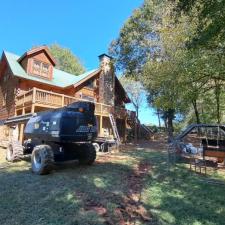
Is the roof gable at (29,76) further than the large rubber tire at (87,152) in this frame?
Yes

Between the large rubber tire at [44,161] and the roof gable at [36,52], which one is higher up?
the roof gable at [36,52]

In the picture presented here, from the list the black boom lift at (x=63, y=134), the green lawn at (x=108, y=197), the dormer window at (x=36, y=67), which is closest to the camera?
the green lawn at (x=108, y=197)

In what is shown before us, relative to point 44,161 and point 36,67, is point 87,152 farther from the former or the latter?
point 36,67

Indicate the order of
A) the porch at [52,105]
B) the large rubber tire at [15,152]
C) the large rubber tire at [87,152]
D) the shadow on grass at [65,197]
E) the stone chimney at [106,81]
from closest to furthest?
1. the shadow on grass at [65,197]
2. the large rubber tire at [87,152]
3. the large rubber tire at [15,152]
4. the porch at [52,105]
5. the stone chimney at [106,81]

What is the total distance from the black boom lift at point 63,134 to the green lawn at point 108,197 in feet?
1.90

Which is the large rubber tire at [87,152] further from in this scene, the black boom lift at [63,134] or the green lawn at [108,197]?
the green lawn at [108,197]

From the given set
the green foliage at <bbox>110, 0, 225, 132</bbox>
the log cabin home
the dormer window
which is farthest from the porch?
the green foliage at <bbox>110, 0, 225, 132</bbox>

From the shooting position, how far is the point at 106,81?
25.2m

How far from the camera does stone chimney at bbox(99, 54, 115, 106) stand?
24.6 m

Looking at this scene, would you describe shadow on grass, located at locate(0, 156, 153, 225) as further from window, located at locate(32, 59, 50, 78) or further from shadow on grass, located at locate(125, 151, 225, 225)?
window, located at locate(32, 59, 50, 78)

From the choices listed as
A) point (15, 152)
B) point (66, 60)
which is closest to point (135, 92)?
point (66, 60)

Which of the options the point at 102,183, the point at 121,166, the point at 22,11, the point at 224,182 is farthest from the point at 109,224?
the point at 22,11

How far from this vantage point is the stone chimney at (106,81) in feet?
80.6

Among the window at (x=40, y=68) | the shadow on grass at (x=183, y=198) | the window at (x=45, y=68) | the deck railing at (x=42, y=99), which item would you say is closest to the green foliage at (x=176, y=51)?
the shadow on grass at (x=183, y=198)
